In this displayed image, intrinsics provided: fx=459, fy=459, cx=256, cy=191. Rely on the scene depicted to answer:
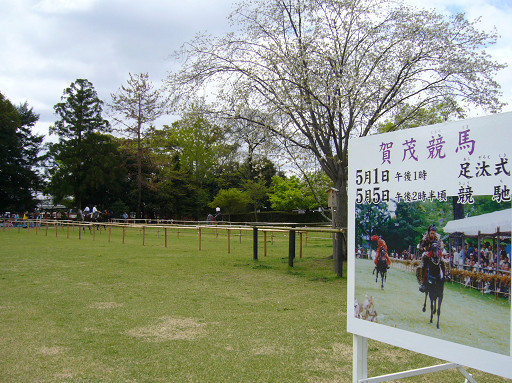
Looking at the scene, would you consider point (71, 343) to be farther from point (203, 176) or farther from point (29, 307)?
point (203, 176)

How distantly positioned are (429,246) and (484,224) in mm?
370

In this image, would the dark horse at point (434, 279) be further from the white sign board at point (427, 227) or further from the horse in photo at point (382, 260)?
the horse in photo at point (382, 260)

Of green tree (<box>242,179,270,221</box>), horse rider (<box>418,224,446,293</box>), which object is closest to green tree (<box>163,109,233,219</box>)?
green tree (<box>242,179,270,221</box>)

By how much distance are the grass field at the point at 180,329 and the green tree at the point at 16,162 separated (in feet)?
126

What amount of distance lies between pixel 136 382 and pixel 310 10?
11.5m

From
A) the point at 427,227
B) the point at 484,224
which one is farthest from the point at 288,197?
the point at 484,224

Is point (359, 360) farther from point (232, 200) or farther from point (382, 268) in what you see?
point (232, 200)

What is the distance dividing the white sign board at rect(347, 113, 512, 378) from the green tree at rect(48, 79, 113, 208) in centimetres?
4224

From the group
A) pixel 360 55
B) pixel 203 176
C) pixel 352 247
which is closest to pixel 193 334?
pixel 352 247

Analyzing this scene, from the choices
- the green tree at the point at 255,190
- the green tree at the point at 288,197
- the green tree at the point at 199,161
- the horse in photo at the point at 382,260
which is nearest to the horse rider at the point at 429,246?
the horse in photo at the point at 382,260

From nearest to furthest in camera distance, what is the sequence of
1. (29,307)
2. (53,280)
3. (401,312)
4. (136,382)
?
(401,312) < (136,382) < (29,307) < (53,280)

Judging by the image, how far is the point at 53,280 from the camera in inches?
366

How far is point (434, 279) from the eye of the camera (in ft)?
9.10

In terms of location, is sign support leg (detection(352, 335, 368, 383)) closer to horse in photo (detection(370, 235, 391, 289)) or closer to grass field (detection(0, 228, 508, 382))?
horse in photo (detection(370, 235, 391, 289))
